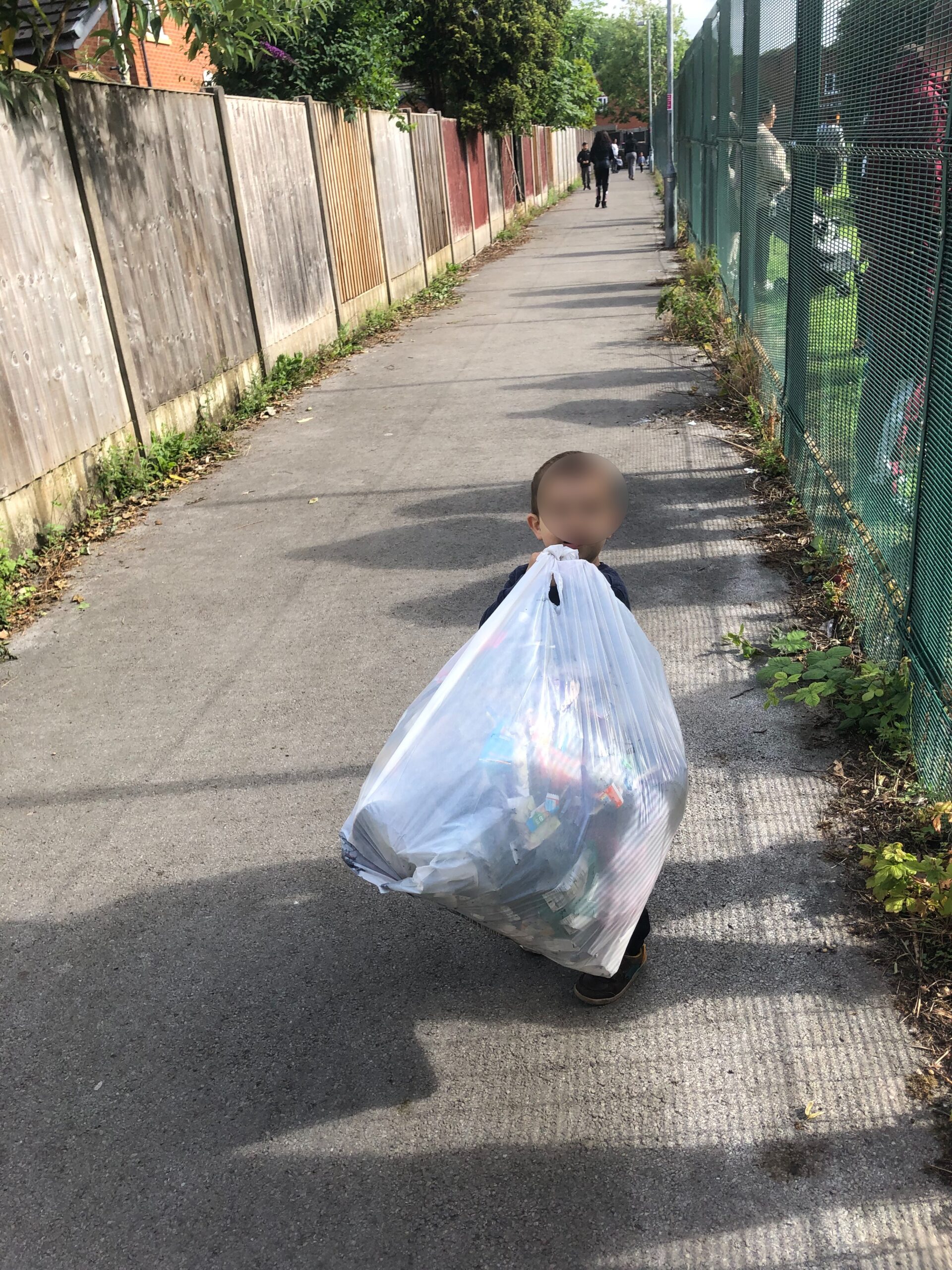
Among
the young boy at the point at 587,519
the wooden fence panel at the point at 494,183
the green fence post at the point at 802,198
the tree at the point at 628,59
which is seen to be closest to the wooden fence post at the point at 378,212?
the green fence post at the point at 802,198

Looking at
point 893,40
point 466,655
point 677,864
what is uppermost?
point 893,40

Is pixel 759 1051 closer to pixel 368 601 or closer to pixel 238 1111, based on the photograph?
pixel 238 1111

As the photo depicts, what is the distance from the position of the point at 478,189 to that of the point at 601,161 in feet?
31.7

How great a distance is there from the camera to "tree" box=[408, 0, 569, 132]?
66.0 ft

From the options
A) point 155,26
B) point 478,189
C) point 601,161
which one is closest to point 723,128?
point 155,26

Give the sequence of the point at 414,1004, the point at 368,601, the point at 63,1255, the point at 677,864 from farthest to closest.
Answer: the point at 368,601 → the point at 677,864 → the point at 414,1004 → the point at 63,1255

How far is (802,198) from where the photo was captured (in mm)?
4852

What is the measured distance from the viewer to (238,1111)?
2.21 meters

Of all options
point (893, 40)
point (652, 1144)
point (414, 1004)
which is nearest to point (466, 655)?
point (414, 1004)

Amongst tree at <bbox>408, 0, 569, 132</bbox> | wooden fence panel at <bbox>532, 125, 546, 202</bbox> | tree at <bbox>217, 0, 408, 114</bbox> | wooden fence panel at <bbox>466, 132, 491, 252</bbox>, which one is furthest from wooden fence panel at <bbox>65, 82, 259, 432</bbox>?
wooden fence panel at <bbox>532, 125, 546, 202</bbox>

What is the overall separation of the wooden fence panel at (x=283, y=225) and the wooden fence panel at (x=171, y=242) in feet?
1.27

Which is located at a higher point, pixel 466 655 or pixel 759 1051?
pixel 466 655

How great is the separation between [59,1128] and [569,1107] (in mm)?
1090

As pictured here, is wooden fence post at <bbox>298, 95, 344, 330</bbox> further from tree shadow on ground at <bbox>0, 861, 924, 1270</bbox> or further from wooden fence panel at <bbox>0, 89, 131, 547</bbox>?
tree shadow on ground at <bbox>0, 861, 924, 1270</bbox>
